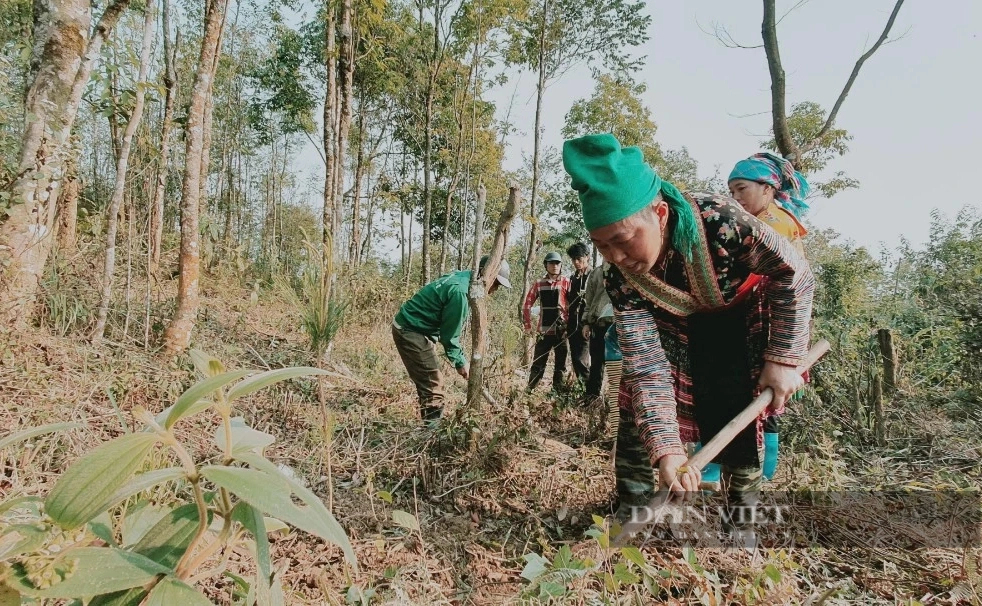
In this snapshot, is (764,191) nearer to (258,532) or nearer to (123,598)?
(258,532)

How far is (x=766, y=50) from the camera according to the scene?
4.39m

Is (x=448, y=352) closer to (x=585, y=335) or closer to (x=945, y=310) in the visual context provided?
(x=585, y=335)

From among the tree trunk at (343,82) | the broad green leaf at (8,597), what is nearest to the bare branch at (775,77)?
the tree trunk at (343,82)

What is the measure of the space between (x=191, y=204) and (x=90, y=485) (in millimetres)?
4107

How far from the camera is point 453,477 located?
9.10 ft

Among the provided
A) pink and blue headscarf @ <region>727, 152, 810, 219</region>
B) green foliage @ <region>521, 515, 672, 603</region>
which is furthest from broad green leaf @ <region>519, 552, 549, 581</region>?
pink and blue headscarf @ <region>727, 152, 810, 219</region>

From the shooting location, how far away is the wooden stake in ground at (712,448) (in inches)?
66.5

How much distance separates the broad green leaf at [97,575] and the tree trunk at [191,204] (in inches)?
155

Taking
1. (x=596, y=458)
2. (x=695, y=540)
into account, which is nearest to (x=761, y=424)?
(x=695, y=540)

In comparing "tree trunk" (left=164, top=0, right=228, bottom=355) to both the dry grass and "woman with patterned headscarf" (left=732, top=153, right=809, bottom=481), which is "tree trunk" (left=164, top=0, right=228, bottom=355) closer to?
the dry grass

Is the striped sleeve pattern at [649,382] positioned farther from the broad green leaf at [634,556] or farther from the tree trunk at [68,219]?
the tree trunk at [68,219]

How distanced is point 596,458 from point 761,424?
122cm

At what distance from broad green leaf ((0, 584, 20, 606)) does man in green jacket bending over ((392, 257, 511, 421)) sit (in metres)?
3.30

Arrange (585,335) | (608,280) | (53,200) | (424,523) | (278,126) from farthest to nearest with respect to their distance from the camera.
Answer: (278,126), (585,335), (53,200), (424,523), (608,280)
